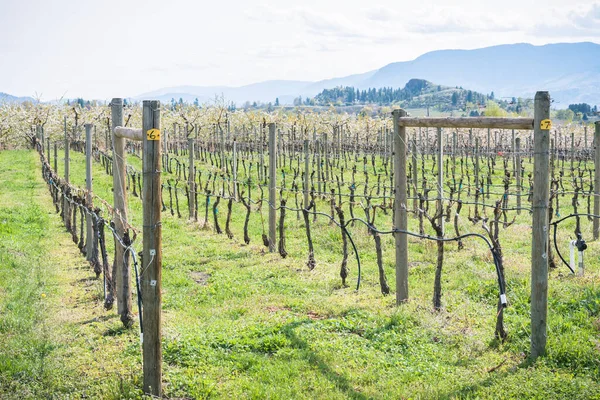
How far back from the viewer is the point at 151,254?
5676 mm

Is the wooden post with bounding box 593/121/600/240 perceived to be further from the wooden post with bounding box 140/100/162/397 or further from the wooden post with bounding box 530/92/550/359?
the wooden post with bounding box 140/100/162/397

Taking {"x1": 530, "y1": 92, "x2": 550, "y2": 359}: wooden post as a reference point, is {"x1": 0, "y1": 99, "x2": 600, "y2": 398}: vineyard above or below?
below

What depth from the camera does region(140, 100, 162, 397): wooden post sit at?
18.5 ft

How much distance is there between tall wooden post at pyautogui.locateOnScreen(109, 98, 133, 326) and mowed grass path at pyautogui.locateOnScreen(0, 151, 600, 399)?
12.4 inches

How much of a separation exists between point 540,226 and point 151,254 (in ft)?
12.7

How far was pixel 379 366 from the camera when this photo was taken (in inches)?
243

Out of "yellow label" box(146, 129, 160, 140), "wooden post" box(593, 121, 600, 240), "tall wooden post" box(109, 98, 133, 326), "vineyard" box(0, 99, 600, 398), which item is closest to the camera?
"yellow label" box(146, 129, 160, 140)

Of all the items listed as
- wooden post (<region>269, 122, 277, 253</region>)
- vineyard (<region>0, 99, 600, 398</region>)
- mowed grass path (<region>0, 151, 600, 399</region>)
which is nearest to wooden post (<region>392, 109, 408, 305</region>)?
vineyard (<region>0, 99, 600, 398</region>)

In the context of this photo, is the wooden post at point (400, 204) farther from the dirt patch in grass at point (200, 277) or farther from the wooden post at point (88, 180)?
the wooden post at point (88, 180)

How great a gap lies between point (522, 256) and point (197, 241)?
7210 mm

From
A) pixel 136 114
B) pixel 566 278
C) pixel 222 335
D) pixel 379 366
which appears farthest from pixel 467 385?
pixel 136 114

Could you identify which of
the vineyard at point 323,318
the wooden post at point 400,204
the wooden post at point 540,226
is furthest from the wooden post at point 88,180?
the wooden post at point 540,226

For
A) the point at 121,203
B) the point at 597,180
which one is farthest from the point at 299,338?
the point at 597,180

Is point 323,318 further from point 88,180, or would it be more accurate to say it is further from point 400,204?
point 88,180
